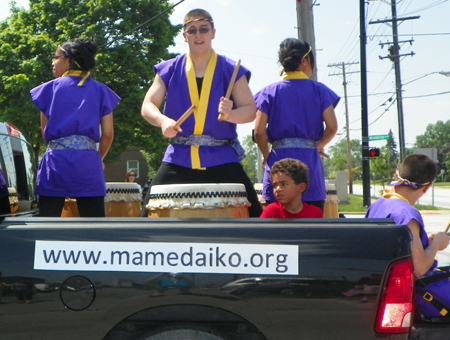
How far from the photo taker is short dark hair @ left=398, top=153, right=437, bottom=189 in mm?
2816

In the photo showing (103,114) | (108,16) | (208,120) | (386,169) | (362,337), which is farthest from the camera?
(386,169)

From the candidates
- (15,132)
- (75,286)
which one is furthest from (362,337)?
(15,132)

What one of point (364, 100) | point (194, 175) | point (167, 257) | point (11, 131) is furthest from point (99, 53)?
point (167, 257)

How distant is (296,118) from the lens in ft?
10.3

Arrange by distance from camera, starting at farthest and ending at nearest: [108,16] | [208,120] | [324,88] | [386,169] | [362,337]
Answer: [386,169]
[108,16]
[324,88]
[208,120]
[362,337]

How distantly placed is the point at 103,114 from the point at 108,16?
781 inches

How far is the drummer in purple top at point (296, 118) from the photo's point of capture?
3162 millimetres

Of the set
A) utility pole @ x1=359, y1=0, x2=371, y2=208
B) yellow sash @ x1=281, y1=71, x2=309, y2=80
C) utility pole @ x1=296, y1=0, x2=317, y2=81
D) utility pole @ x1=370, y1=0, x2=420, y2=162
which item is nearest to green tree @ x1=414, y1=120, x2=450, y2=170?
utility pole @ x1=370, y1=0, x2=420, y2=162

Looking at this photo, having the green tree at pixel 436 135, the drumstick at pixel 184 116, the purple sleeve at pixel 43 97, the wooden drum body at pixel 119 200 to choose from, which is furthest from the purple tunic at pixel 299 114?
the green tree at pixel 436 135

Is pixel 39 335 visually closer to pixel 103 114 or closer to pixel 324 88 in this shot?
pixel 103 114

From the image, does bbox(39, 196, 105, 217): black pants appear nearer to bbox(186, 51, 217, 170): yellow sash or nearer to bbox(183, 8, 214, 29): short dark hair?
bbox(186, 51, 217, 170): yellow sash

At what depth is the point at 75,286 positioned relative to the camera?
181 cm

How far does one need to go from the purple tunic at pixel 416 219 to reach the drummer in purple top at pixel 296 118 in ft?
1.74

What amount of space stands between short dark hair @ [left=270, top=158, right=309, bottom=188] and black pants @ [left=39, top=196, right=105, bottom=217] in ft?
3.43
